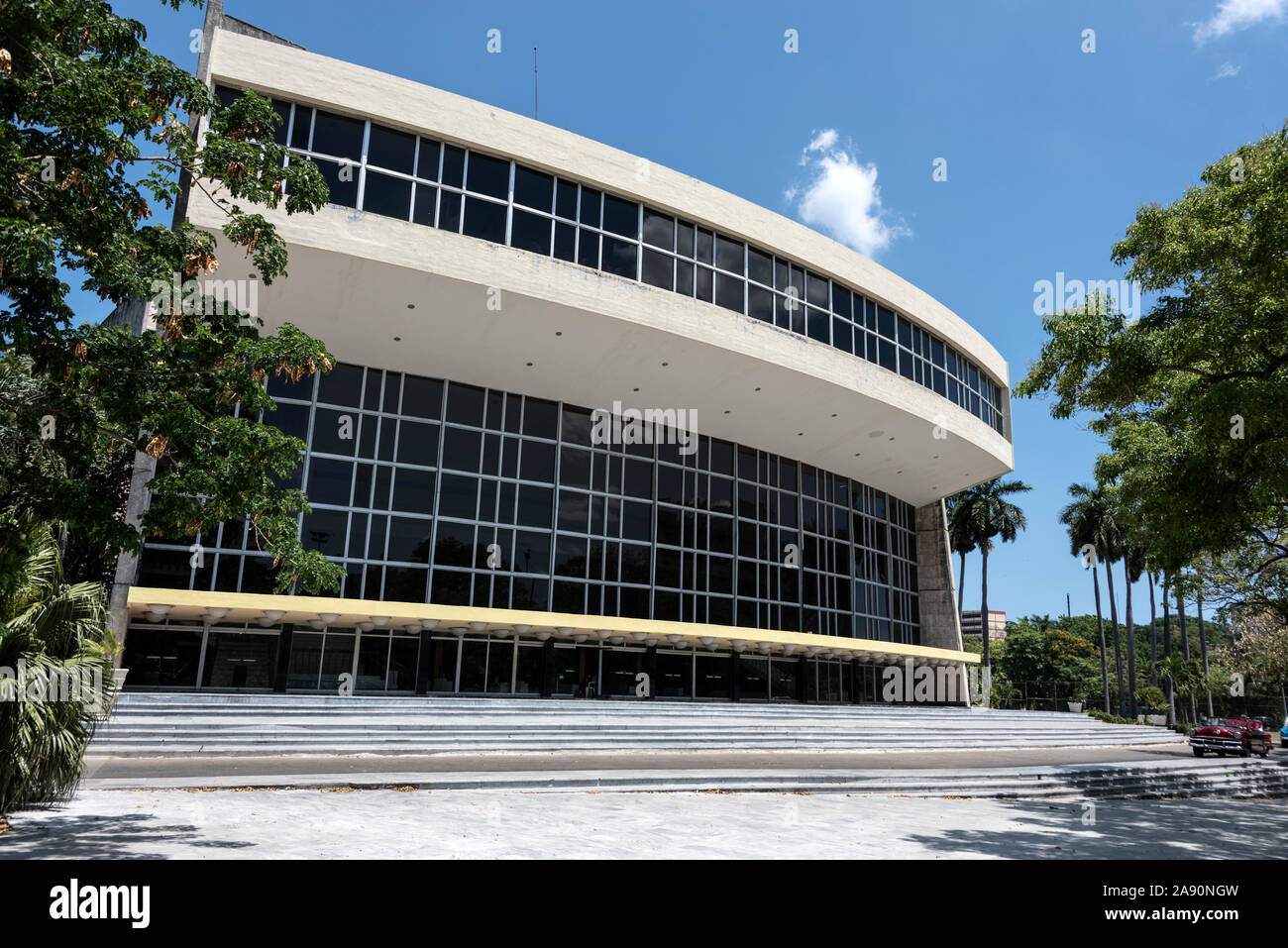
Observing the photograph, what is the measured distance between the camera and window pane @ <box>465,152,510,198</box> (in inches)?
934

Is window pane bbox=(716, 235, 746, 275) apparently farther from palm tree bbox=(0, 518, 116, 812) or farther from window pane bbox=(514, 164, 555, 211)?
palm tree bbox=(0, 518, 116, 812)

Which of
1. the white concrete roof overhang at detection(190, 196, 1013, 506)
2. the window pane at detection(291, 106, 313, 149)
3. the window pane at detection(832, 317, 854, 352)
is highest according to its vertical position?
the window pane at detection(291, 106, 313, 149)

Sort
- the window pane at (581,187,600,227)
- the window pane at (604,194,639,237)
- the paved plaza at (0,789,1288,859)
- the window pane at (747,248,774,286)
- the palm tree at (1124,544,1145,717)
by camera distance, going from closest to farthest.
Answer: the paved plaza at (0,789,1288,859), the window pane at (581,187,600,227), the window pane at (604,194,639,237), the window pane at (747,248,774,286), the palm tree at (1124,544,1145,717)

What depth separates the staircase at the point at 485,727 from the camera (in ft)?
53.6

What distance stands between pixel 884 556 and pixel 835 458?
719cm

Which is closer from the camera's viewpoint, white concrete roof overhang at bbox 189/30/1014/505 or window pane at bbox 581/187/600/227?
white concrete roof overhang at bbox 189/30/1014/505

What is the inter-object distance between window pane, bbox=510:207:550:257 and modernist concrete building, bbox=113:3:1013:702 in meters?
0.09

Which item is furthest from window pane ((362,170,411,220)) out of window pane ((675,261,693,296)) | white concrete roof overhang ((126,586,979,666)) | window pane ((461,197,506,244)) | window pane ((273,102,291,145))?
white concrete roof overhang ((126,586,979,666))

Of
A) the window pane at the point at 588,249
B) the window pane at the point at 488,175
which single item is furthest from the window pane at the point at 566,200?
the window pane at the point at 488,175

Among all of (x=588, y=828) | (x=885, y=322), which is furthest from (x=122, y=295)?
(x=885, y=322)

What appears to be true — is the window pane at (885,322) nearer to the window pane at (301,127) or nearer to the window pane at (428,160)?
the window pane at (428,160)

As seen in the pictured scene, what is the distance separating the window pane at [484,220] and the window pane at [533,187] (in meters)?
0.77
